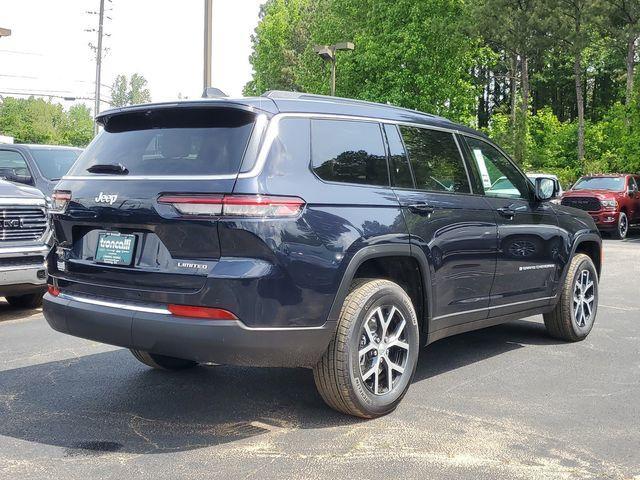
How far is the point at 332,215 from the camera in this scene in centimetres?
385

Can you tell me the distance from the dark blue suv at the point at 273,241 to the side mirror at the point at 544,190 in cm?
118

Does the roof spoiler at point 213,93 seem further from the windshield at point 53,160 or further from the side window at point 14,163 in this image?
the side window at point 14,163

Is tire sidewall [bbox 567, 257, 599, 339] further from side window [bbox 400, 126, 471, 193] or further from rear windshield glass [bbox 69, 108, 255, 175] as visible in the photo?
rear windshield glass [bbox 69, 108, 255, 175]

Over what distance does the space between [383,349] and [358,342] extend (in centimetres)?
27

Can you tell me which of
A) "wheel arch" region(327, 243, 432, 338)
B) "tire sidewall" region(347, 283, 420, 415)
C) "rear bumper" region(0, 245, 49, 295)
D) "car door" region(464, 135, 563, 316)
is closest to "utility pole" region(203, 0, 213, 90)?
"rear bumper" region(0, 245, 49, 295)

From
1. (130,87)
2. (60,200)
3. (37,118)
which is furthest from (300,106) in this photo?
(130,87)

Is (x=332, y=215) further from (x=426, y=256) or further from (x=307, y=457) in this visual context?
(x=307, y=457)

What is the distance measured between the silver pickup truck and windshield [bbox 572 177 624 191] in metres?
17.6

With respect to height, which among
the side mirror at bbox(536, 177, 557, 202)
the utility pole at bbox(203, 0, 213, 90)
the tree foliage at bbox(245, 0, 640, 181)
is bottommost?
the side mirror at bbox(536, 177, 557, 202)

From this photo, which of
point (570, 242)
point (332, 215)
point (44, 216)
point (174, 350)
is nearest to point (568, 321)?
point (570, 242)

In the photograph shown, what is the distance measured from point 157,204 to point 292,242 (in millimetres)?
737

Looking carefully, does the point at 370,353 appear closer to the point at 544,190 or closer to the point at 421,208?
the point at 421,208

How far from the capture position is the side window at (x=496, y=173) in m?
5.35

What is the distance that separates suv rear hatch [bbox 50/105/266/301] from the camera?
3631 mm
